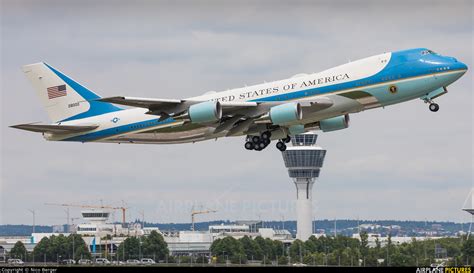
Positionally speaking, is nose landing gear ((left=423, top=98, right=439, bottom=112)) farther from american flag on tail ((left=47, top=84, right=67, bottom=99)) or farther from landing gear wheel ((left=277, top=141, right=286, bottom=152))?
american flag on tail ((left=47, top=84, right=67, bottom=99))

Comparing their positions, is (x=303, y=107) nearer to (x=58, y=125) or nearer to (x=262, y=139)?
(x=262, y=139)

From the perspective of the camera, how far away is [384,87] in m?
68.4

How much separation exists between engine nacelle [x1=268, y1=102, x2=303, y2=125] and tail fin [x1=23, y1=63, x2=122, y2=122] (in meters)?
14.2

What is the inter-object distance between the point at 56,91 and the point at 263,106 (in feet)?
61.1

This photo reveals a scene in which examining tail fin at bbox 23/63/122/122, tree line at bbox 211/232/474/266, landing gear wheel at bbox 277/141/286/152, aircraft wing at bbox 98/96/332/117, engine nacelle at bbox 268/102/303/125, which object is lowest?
tree line at bbox 211/232/474/266

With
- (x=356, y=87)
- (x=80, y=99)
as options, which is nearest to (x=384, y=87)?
(x=356, y=87)

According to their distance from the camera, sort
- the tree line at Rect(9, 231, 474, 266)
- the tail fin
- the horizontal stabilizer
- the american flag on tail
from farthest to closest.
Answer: the tree line at Rect(9, 231, 474, 266), the american flag on tail, the tail fin, the horizontal stabilizer

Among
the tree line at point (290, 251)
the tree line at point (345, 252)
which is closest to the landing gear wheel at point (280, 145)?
the tree line at point (290, 251)

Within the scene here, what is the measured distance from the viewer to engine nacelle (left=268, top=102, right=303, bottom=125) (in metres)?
69.8

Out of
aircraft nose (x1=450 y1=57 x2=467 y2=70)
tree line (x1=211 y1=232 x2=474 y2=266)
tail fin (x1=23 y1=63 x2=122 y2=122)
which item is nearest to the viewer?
aircraft nose (x1=450 y1=57 x2=467 y2=70)

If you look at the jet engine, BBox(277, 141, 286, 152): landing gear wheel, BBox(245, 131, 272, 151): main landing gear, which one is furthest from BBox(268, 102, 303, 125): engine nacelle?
BBox(277, 141, 286, 152): landing gear wheel

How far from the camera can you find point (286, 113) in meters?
69.9

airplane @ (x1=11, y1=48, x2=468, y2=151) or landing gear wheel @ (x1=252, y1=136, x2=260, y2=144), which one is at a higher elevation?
airplane @ (x1=11, y1=48, x2=468, y2=151)

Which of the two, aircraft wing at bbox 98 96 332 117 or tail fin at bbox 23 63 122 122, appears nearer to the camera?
aircraft wing at bbox 98 96 332 117
